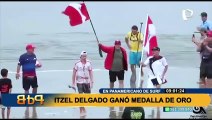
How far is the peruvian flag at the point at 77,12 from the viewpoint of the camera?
1612cm

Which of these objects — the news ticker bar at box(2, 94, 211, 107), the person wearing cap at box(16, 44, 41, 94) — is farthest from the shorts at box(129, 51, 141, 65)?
the news ticker bar at box(2, 94, 211, 107)

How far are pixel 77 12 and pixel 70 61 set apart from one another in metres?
5.32

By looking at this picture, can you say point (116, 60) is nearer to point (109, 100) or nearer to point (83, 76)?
point (83, 76)

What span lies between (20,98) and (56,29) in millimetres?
13119

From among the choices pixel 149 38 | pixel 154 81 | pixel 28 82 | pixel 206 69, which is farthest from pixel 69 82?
pixel 206 69

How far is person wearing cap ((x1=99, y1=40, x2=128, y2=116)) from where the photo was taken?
54.7 ft

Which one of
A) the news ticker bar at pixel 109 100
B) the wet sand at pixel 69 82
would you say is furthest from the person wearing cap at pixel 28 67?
the news ticker bar at pixel 109 100

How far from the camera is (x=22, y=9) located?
30.7 m

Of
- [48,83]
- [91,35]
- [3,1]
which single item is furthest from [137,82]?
[3,1]

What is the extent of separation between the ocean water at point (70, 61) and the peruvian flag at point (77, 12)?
2.07 meters

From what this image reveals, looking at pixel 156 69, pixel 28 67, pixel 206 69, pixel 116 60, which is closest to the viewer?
pixel 156 69

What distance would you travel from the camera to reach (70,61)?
838 inches

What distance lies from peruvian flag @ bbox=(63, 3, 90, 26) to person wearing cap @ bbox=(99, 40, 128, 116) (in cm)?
90

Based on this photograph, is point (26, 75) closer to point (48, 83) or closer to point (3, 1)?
point (48, 83)
